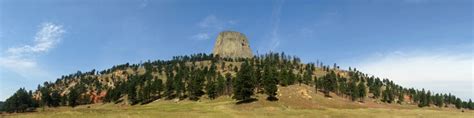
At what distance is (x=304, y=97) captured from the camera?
144 meters

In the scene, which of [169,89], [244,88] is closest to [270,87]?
[244,88]

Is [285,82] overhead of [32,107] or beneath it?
overhead

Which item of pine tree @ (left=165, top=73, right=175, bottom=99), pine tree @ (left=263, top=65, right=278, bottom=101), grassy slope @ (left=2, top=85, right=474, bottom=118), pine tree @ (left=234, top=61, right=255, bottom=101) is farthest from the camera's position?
pine tree @ (left=165, top=73, right=175, bottom=99)

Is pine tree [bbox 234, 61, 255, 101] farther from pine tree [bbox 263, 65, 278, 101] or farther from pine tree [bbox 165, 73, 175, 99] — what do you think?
pine tree [bbox 165, 73, 175, 99]

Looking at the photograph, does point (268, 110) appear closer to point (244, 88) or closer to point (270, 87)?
point (244, 88)

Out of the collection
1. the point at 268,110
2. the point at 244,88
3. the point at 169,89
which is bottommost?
the point at 268,110

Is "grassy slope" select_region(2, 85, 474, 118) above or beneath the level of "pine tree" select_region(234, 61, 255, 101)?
beneath

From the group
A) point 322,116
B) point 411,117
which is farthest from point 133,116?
point 411,117

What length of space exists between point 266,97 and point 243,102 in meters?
12.4

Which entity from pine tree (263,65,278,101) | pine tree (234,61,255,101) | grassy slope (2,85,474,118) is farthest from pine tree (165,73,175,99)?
pine tree (263,65,278,101)

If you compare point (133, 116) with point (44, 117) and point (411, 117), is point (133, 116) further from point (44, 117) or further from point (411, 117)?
point (411, 117)

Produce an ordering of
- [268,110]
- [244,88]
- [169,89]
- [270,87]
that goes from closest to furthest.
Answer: [268,110] → [244,88] → [270,87] → [169,89]

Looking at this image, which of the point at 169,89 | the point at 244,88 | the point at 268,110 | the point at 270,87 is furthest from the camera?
the point at 169,89

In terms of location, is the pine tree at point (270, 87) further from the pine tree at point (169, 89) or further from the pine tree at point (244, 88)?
the pine tree at point (169, 89)
